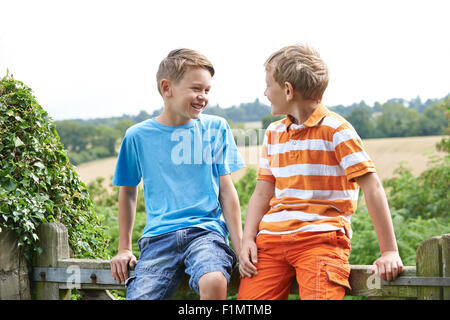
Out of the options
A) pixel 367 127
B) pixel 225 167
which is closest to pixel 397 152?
pixel 367 127

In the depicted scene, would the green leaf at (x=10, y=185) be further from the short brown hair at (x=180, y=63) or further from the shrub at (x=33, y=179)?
the short brown hair at (x=180, y=63)

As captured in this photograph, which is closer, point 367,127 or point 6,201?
point 6,201

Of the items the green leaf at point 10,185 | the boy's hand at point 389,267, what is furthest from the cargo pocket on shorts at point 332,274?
the green leaf at point 10,185

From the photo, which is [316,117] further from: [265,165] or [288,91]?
[265,165]

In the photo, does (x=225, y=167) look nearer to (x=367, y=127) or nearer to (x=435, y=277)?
(x=435, y=277)

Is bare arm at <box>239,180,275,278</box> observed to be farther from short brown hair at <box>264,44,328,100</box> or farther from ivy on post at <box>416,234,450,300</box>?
ivy on post at <box>416,234,450,300</box>

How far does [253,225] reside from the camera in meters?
2.55

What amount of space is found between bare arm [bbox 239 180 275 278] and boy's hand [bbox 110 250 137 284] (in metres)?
0.61

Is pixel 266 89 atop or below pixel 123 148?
atop

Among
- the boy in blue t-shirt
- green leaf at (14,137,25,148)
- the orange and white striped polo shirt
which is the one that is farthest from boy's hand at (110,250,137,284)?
green leaf at (14,137,25,148)

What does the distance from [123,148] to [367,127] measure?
1069 centimetres

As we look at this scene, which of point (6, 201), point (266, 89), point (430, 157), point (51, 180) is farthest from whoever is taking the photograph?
point (430, 157)

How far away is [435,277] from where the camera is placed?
7.39 ft

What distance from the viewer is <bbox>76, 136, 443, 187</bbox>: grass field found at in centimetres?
1025
